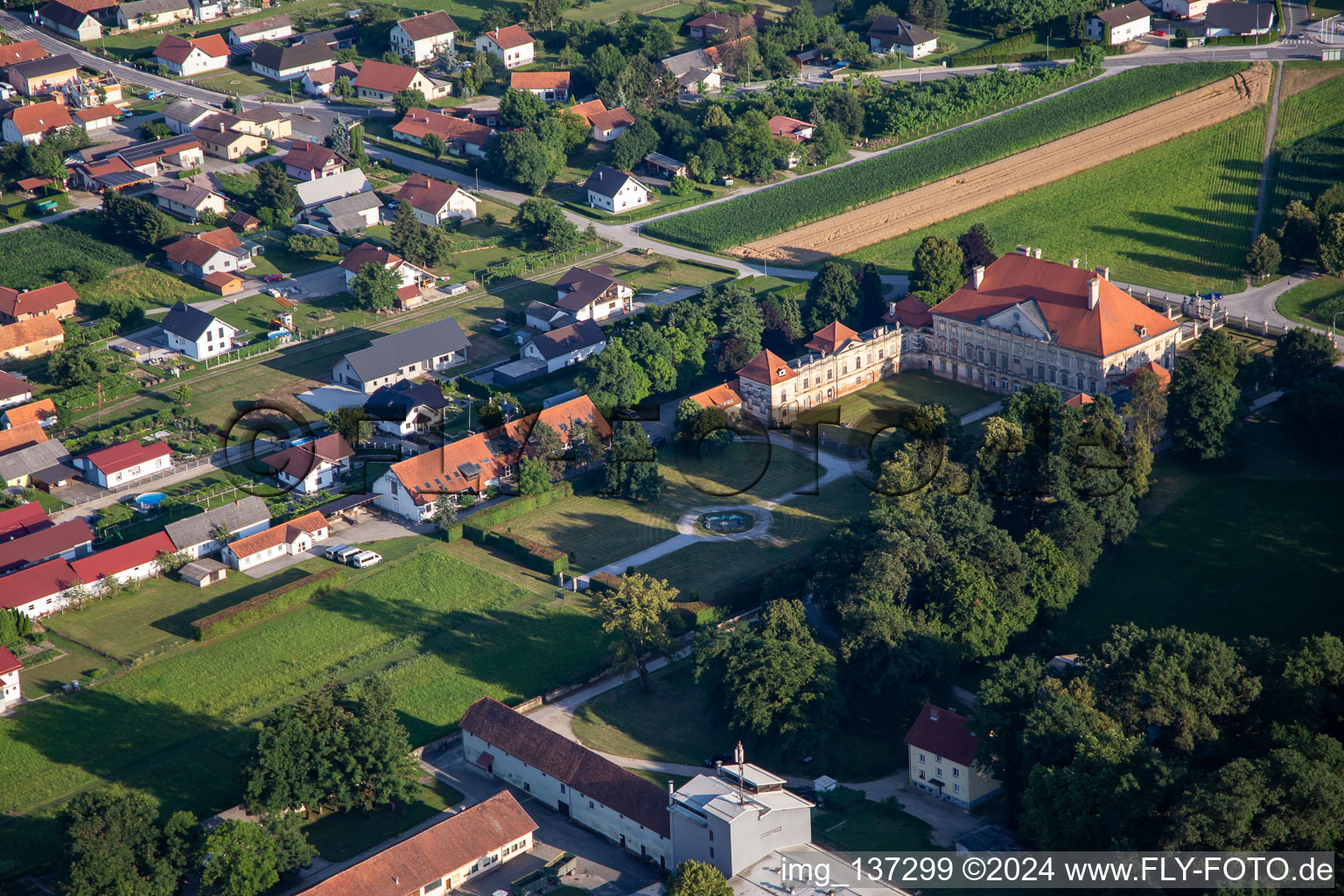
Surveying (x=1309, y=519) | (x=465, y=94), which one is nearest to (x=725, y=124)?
A: (x=465, y=94)

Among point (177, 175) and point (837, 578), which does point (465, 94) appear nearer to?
point (177, 175)

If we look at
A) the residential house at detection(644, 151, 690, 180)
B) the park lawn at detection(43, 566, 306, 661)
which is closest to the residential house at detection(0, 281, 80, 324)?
the park lawn at detection(43, 566, 306, 661)

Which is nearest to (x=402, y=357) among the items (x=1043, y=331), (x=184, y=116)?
(x=1043, y=331)

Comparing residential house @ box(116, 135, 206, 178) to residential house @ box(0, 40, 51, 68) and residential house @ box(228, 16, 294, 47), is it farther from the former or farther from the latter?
residential house @ box(228, 16, 294, 47)

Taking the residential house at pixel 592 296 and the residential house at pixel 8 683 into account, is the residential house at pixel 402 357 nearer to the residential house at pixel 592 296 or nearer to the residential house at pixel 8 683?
the residential house at pixel 592 296

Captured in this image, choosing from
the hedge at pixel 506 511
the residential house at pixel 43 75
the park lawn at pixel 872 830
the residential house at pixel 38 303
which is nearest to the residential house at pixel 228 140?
the residential house at pixel 43 75

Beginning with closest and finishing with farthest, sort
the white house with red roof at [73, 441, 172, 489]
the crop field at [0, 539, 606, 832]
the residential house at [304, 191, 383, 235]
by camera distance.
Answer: the crop field at [0, 539, 606, 832] → the white house with red roof at [73, 441, 172, 489] → the residential house at [304, 191, 383, 235]
